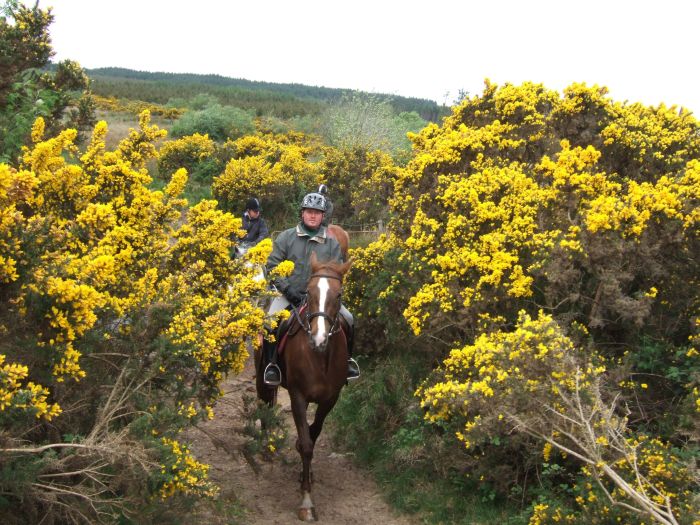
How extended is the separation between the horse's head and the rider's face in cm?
103

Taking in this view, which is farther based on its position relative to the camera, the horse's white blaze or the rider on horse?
the rider on horse

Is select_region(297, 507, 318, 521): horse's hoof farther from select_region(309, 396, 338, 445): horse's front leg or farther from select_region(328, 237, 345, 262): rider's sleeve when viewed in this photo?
A: select_region(328, 237, 345, 262): rider's sleeve

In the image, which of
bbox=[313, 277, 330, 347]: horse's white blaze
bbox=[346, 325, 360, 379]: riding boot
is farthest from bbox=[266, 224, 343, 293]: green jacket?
bbox=[313, 277, 330, 347]: horse's white blaze

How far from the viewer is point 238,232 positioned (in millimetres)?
5789

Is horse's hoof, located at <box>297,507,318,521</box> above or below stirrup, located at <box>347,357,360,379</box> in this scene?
below

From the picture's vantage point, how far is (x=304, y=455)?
6.96 m

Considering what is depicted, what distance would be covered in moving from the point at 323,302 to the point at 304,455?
Result: 5.90 ft

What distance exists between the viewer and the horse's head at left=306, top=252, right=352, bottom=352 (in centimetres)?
639

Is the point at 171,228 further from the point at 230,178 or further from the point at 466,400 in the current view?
the point at 230,178

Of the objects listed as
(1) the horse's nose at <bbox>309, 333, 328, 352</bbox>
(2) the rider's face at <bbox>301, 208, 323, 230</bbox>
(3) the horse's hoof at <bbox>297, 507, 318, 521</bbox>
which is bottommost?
(3) the horse's hoof at <bbox>297, 507, 318, 521</bbox>

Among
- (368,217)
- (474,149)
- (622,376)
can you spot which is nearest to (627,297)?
(622,376)

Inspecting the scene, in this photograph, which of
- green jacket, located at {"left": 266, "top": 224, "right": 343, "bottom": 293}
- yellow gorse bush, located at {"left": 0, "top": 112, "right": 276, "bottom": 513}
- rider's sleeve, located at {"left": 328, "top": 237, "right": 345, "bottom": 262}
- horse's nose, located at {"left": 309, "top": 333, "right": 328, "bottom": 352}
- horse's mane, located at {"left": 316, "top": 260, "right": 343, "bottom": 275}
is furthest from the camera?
rider's sleeve, located at {"left": 328, "top": 237, "right": 345, "bottom": 262}

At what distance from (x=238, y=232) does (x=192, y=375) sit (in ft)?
4.65

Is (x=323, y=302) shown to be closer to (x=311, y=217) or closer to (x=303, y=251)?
(x=303, y=251)
